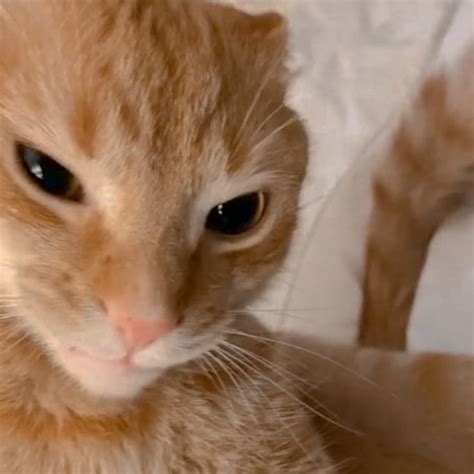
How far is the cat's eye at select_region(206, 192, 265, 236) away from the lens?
0.68 metres

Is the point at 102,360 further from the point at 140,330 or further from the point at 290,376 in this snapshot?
the point at 290,376

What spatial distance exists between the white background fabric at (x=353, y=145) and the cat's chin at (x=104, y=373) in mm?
502

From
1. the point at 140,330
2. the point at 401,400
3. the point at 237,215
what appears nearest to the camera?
the point at 140,330

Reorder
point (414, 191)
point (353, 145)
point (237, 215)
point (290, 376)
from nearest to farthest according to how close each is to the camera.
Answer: point (237, 215), point (290, 376), point (414, 191), point (353, 145)

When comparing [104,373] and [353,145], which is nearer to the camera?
[104,373]

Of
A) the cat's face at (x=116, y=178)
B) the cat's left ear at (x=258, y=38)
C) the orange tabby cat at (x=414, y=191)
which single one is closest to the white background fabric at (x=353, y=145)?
the orange tabby cat at (x=414, y=191)

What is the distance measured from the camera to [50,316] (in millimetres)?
610

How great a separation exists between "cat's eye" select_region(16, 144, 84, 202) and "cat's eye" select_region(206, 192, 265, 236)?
11 centimetres

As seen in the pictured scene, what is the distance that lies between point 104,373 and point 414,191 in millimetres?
629

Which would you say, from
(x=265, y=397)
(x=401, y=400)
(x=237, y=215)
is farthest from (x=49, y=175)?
(x=401, y=400)

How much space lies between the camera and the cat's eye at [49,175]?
0.61m

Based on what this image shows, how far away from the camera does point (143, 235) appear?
23.6 inches

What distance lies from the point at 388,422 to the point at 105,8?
58 centimetres

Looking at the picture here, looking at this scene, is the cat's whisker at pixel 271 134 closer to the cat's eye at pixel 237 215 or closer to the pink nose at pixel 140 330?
the cat's eye at pixel 237 215
